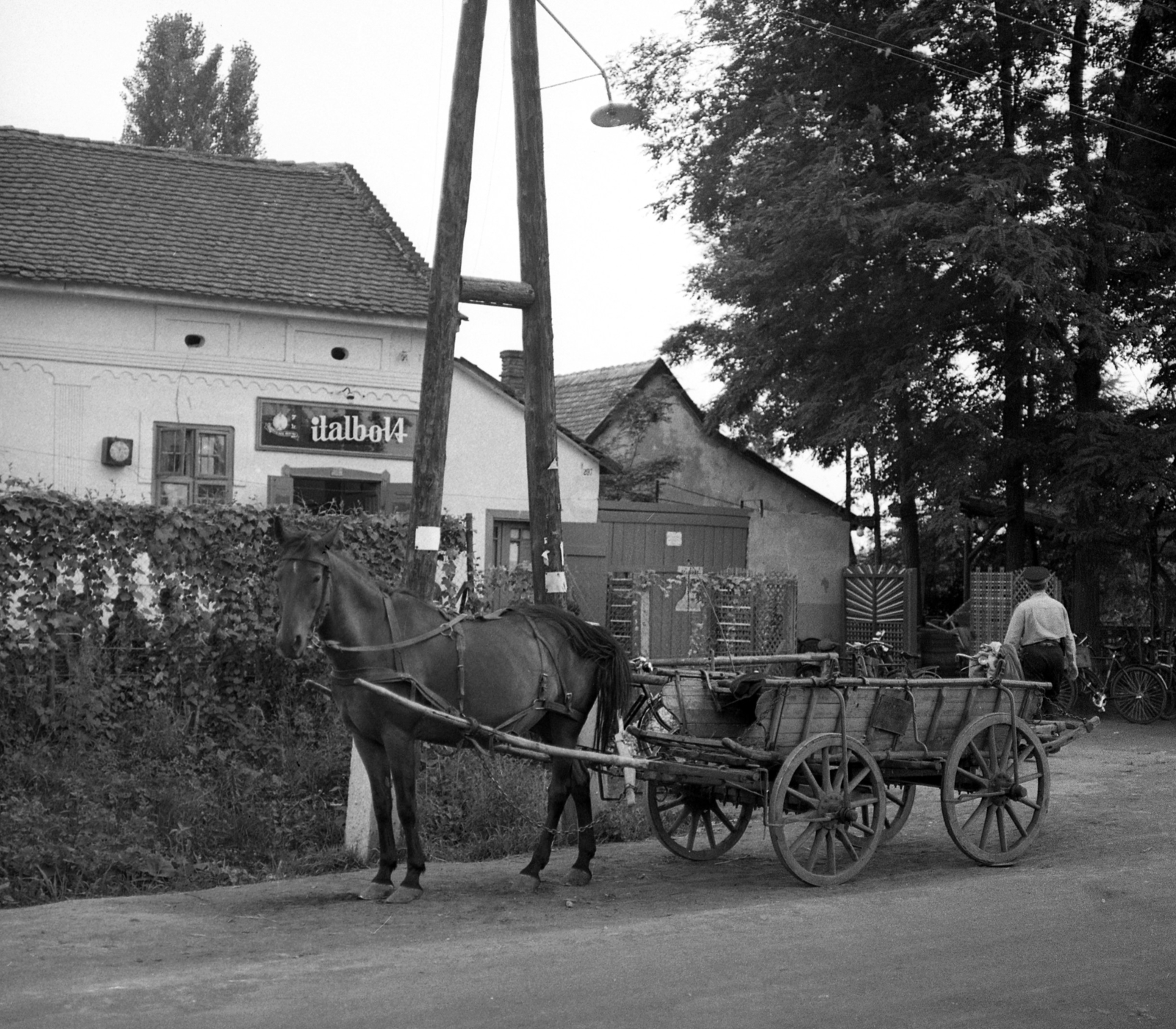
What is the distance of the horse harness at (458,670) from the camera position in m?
7.87

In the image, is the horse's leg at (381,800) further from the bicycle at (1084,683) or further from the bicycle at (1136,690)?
the bicycle at (1136,690)

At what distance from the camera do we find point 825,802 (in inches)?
327

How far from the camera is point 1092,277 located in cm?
2119

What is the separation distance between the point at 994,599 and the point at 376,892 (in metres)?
14.9

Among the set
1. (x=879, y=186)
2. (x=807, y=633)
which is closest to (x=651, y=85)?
(x=879, y=186)

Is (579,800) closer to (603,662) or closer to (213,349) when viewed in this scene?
(603,662)

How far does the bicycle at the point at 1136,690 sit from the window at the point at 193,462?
11.8 metres

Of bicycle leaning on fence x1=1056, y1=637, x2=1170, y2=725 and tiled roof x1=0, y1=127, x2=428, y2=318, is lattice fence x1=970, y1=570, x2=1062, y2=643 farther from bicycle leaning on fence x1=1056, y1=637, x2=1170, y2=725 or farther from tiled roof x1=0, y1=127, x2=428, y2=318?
tiled roof x1=0, y1=127, x2=428, y2=318

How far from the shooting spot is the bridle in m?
7.71

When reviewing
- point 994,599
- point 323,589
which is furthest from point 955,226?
point 323,589

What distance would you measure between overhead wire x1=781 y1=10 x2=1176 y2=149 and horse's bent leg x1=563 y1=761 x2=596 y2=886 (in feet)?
50.6

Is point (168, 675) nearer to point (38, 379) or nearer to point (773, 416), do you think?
point (38, 379)

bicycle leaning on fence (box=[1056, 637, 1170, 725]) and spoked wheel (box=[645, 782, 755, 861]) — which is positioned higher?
bicycle leaning on fence (box=[1056, 637, 1170, 725])

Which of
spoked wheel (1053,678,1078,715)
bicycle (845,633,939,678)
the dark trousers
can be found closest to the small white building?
bicycle (845,633,939,678)
